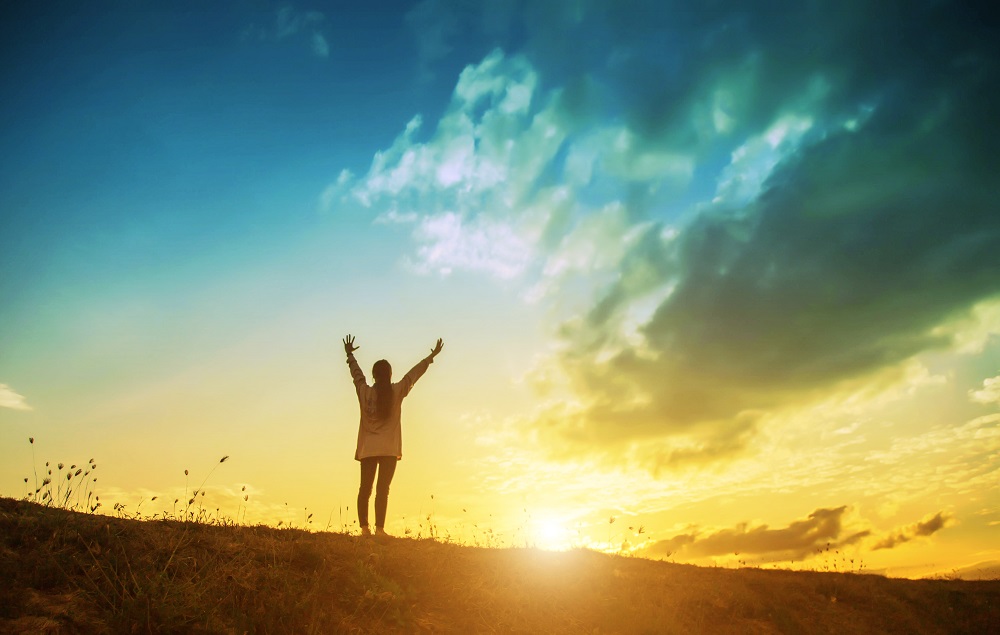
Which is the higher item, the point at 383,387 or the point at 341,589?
the point at 383,387

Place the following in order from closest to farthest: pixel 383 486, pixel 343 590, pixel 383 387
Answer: pixel 343 590 → pixel 383 486 → pixel 383 387

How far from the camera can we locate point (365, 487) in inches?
374

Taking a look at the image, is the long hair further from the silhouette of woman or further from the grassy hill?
the grassy hill

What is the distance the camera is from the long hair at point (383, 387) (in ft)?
31.4

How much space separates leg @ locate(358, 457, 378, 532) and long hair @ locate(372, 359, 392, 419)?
0.79 meters

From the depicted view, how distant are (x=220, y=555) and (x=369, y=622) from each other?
197 centimetres

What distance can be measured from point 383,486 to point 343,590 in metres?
2.98

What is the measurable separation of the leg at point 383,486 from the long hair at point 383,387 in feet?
2.45

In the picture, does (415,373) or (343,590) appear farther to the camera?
(415,373)

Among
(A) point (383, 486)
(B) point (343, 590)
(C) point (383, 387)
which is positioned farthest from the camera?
(C) point (383, 387)

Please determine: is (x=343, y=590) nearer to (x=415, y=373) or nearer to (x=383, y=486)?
(x=383, y=486)

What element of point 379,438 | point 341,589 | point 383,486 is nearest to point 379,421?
point 379,438

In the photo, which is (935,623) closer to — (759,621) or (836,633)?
(836,633)

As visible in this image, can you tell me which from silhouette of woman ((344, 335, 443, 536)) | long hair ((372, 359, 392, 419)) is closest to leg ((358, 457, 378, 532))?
silhouette of woman ((344, 335, 443, 536))
